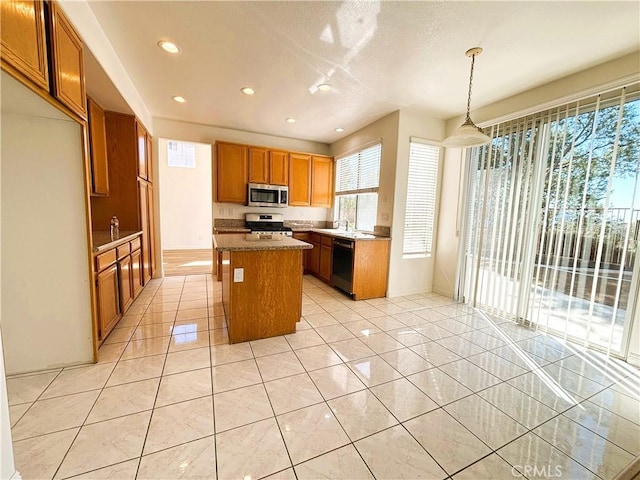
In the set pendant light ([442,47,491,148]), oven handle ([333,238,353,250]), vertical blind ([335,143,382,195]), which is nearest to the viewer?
pendant light ([442,47,491,148])

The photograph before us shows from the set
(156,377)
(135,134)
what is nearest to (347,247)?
(156,377)

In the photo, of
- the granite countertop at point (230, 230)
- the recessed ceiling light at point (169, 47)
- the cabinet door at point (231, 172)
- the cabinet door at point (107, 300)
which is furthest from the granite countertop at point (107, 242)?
the recessed ceiling light at point (169, 47)

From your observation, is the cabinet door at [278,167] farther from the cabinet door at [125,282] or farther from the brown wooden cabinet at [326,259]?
the cabinet door at [125,282]

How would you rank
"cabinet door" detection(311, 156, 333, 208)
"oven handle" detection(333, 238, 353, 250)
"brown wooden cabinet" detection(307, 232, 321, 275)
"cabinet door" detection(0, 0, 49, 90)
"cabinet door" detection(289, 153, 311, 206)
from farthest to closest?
"cabinet door" detection(311, 156, 333, 208) < "cabinet door" detection(289, 153, 311, 206) < "brown wooden cabinet" detection(307, 232, 321, 275) < "oven handle" detection(333, 238, 353, 250) < "cabinet door" detection(0, 0, 49, 90)

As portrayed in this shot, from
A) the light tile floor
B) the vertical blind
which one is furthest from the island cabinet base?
the vertical blind

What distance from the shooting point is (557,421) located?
162cm

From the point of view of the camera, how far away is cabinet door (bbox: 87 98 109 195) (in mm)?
2820

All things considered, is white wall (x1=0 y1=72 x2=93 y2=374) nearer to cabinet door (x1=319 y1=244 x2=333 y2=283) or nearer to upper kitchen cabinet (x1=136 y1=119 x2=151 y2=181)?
upper kitchen cabinet (x1=136 y1=119 x2=151 y2=181)

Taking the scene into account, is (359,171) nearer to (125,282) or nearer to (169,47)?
(169,47)

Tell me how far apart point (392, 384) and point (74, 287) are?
2.49 meters

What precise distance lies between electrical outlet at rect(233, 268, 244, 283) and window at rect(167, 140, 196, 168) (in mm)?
6759

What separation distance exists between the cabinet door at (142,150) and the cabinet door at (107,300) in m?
1.63

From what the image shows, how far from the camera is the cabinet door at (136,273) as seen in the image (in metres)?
3.19

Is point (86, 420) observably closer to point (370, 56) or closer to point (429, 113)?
point (370, 56)
